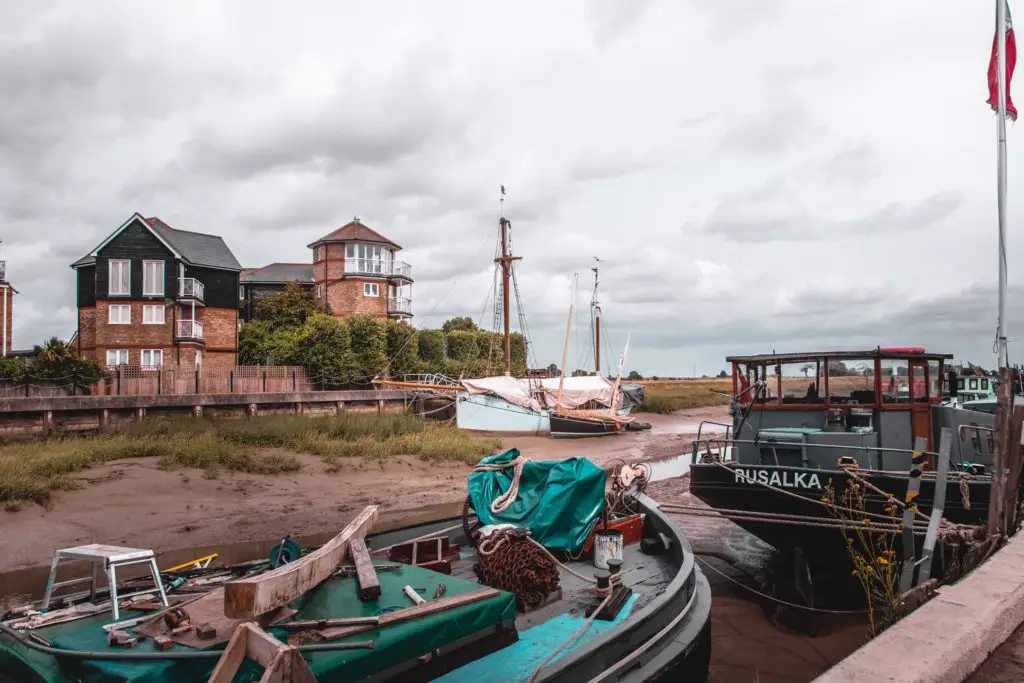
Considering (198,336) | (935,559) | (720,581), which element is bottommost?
(720,581)

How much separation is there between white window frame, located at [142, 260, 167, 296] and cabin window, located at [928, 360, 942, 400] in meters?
37.1

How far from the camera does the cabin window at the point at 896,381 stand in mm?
11703

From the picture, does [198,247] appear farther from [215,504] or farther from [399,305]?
[215,504]

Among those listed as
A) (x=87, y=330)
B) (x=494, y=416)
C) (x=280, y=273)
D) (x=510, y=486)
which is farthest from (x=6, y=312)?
(x=510, y=486)

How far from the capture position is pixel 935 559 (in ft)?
30.5

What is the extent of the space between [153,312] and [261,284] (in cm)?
1352

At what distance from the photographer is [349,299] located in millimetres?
48719

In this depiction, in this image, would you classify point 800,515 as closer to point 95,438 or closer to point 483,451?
point 483,451

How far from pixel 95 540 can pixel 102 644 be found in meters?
10.8

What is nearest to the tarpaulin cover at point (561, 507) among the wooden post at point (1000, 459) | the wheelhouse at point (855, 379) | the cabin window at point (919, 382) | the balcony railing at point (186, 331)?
the wooden post at point (1000, 459)

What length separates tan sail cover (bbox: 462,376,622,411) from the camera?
38031 mm

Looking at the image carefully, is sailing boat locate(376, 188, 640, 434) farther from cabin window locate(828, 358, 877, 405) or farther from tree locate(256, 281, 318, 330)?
cabin window locate(828, 358, 877, 405)

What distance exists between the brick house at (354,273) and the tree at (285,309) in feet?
7.78

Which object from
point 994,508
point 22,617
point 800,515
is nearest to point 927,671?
point 994,508
